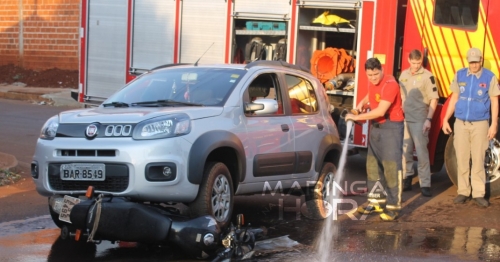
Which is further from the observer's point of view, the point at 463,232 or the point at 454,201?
the point at 454,201

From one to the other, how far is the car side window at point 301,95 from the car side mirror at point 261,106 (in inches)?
30.6

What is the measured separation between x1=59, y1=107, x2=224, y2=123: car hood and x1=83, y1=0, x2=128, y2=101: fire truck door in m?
6.57

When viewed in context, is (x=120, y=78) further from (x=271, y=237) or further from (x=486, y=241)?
(x=486, y=241)

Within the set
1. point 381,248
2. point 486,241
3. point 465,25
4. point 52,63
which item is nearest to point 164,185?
point 381,248

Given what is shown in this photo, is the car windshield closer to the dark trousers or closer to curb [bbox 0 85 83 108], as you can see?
the dark trousers

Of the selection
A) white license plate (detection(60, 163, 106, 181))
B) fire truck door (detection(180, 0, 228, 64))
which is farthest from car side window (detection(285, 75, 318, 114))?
fire truck door (detection(180, 0, 228, 64))

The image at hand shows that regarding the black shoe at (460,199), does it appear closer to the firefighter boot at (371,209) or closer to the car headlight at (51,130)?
the firefighter boot at (371,209)

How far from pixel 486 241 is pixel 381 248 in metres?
1.18

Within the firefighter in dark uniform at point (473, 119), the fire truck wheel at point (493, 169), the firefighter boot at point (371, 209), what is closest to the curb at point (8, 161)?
the firefighter boot at point (371, 209)

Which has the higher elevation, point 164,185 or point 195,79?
point 195,79

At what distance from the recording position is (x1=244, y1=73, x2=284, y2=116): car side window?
8.07 metres

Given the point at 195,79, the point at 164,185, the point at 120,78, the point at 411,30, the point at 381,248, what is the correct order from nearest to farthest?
the point at 164,185, the point at 381,248, the point at 195,79, the point at 411,30, the point at 120,78

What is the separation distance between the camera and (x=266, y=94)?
868 cm

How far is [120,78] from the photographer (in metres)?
14.2
